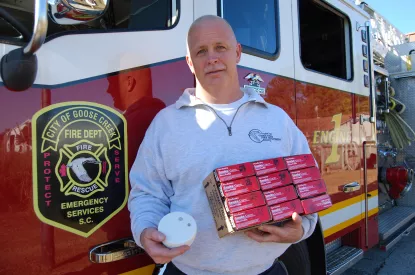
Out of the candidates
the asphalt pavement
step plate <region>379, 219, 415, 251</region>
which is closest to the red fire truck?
step plate <region>379, 219, 415, 251</region>

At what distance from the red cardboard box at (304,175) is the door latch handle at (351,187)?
5.03ft

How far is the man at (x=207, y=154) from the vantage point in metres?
1.32

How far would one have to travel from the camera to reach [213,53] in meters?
1.40

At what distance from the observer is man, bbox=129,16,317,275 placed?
1.32 m

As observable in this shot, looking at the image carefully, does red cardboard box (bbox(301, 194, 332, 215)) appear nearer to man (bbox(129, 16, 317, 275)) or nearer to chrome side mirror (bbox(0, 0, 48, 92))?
man (bbox(129, 16, 317, 275))

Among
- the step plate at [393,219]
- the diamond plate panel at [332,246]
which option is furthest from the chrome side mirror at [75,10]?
the step plate at [393,219]

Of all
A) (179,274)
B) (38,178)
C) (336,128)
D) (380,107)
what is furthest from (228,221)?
(380,107)

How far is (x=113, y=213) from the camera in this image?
143 cm

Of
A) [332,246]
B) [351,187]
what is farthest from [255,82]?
[332,246]

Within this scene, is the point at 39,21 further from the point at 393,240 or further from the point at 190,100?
the point at 393,240

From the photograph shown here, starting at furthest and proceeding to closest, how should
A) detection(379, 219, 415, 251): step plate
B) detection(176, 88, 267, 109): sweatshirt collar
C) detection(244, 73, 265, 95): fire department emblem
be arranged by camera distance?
detection(379, 219, 415, 251): step plate, detection(244, 73, 265, 95): fire department emblem, detection(176, 88, 267, 109): sweatshirt collar

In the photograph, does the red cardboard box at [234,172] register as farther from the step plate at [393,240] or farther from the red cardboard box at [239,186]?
the step plate at [393,240]

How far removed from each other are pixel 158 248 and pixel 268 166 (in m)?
0.46

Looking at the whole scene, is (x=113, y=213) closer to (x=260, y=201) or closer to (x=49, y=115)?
(x=49, y=115)
